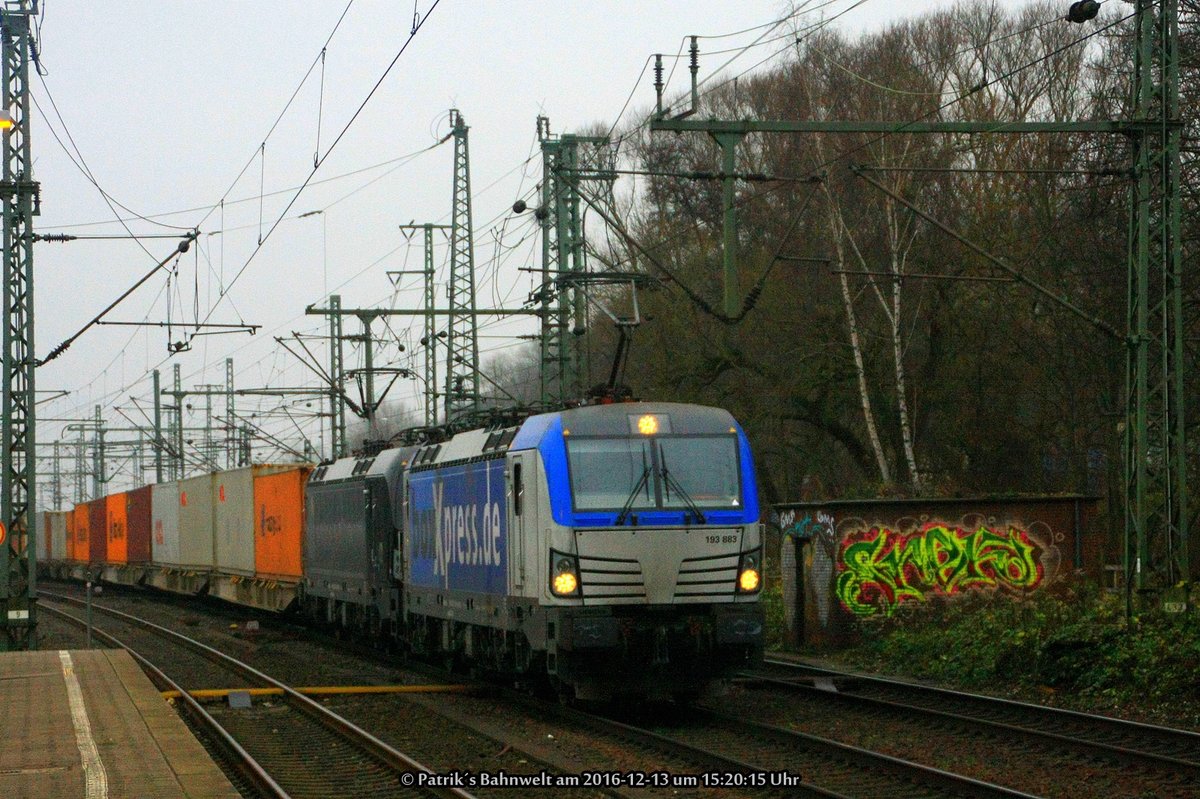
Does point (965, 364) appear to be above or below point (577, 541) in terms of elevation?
above

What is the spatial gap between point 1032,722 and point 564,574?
452 centimetres

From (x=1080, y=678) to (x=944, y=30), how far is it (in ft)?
81.1

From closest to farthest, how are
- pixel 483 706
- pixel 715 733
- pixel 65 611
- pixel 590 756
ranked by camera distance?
pixel 590 756
pixel 715 733
pixel 483 706
pixel 65 611

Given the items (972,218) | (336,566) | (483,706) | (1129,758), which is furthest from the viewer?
(972,218)

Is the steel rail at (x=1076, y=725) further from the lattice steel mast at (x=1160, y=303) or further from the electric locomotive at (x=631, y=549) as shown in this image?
the lattice steel mast at (x=1160, y=303)

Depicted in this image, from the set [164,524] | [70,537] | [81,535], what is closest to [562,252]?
[164,524]

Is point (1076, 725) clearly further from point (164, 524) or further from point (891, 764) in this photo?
point (164, 524)

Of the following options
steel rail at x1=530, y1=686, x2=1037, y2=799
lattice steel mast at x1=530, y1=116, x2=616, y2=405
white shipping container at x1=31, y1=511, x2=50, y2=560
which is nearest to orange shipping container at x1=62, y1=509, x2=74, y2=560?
white shipping container at x1=31, y1=511, x2=50, y2=560

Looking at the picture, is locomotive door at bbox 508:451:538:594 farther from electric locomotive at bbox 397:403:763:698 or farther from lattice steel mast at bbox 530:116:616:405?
lattice steel mast at bbox 530:116:616:405

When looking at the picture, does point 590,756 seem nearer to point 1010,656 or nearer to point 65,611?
point 1010,656

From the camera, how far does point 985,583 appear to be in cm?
2072

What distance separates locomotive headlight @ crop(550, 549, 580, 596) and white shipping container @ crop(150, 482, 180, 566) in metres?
30.4

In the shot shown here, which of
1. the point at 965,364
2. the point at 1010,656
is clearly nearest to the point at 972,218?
the point at 965,364

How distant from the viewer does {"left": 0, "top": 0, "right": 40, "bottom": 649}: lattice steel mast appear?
22.6 m
